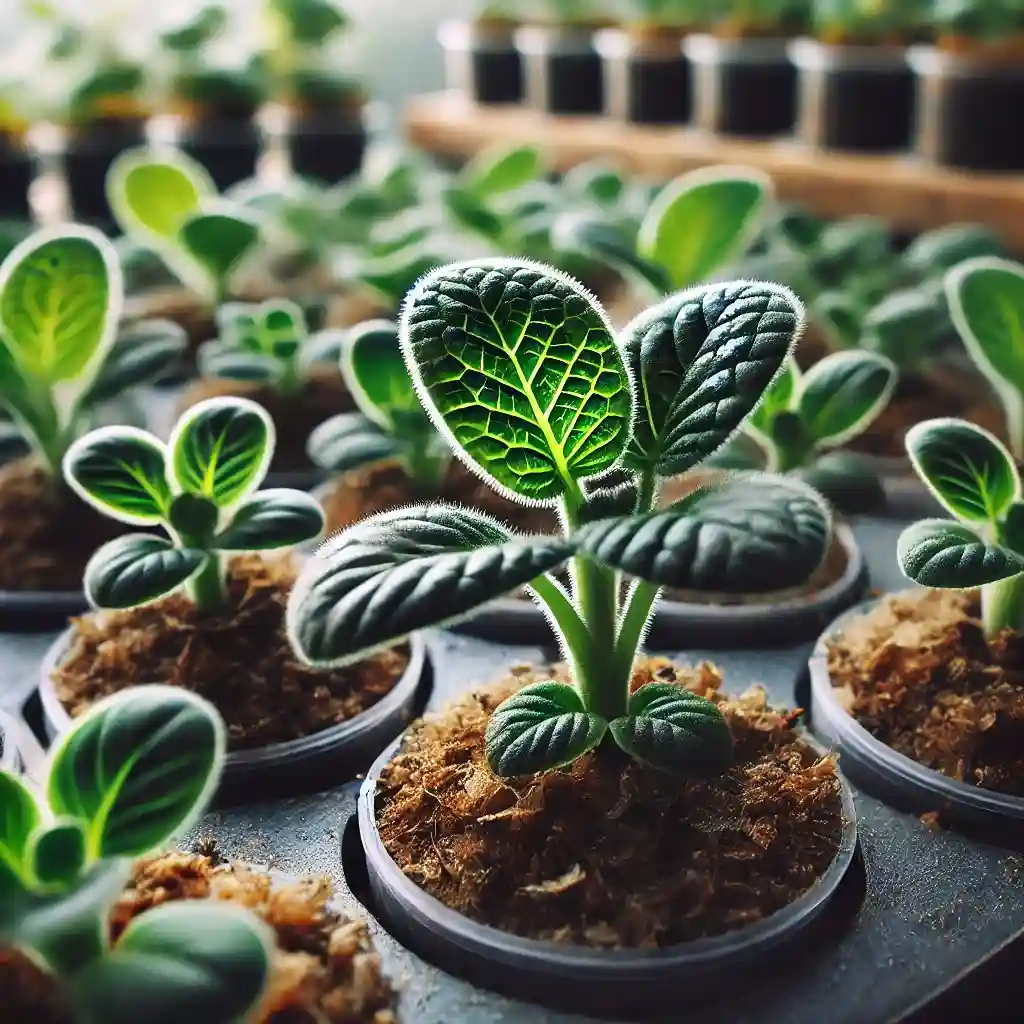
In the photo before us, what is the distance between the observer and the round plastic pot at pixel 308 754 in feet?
2.10

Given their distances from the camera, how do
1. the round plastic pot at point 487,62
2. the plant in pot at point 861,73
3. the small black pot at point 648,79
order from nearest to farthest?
the plant in pot at point 861,73
the small black pot at point 648,79
the round plastic pot at point 487,62

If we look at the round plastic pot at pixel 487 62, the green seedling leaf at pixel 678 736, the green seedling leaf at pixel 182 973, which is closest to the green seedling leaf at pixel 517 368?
the green seedling leaf at pixel 678 736

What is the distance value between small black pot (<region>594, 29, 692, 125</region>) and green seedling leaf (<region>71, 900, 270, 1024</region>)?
170 centimetres

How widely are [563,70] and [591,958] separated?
69.6 inches

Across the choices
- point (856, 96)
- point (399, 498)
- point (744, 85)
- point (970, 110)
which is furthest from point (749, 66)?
point (399, 498)

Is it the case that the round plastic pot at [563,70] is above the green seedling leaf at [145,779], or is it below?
below

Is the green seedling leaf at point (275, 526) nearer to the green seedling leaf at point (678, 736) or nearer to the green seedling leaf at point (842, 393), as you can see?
the green seedling leaf at point (678, 736)

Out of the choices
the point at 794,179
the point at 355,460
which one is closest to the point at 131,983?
the point at 355,460

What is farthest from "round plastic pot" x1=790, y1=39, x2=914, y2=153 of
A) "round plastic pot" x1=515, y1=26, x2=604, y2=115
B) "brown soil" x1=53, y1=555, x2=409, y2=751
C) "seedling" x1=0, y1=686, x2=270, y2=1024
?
"seedling" x1=0, y1=686, x2=270, y2=1024

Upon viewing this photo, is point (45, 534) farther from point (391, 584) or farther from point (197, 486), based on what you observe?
point (391, 584)

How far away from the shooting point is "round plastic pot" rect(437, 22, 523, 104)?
2145mm

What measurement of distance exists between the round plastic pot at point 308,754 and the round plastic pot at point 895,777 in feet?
0.74

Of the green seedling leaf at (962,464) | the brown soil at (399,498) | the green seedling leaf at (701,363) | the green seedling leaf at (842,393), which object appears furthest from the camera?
the brown soil at (399,498)

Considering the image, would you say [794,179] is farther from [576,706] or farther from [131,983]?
[131,983]
